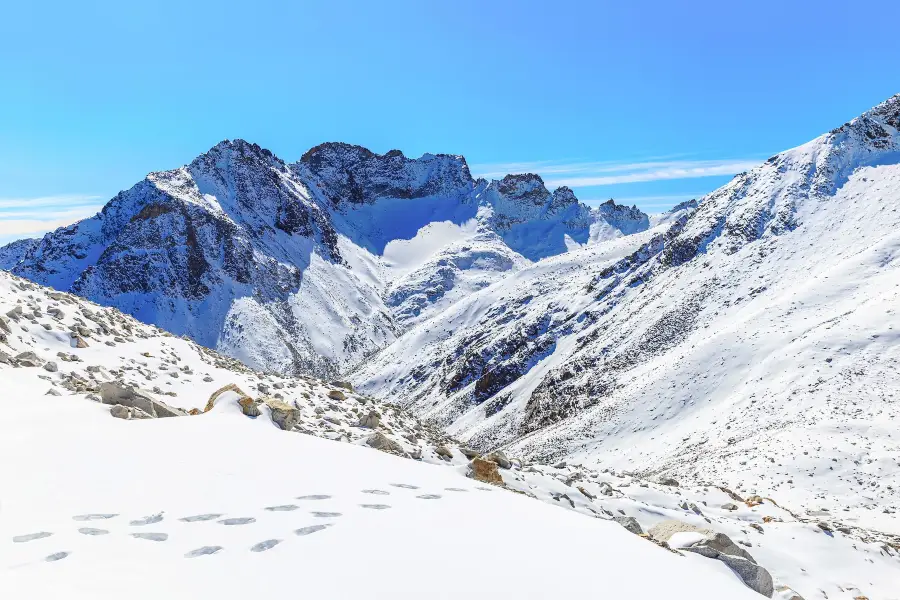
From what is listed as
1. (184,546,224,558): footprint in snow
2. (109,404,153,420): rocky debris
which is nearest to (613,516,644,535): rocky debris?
(184,546,224,558): footprint in snow

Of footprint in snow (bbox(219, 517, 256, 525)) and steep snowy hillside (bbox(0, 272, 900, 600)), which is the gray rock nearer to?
steep snowy hillside (bbox(0, 272, 900, 600))

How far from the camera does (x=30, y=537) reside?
702cm

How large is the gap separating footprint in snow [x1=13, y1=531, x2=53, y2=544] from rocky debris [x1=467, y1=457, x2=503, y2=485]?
31.8 ft

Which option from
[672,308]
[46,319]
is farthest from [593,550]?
[672,308]

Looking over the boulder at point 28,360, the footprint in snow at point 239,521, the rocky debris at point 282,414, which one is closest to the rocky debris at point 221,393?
the rocky debris at point 282,414

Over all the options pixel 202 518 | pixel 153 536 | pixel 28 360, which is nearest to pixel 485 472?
pixel 202 518

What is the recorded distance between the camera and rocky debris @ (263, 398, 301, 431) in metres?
15.1

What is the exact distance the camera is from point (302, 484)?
31.6ft

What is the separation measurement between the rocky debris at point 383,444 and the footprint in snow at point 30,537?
895 cm

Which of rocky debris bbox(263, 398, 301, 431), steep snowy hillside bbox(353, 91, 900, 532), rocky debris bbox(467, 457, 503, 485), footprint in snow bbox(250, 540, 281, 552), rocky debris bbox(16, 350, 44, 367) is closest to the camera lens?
footprint in snow bbox(250, 540, 281, 552)

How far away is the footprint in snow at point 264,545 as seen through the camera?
6896mm

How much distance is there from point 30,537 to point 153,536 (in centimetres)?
144

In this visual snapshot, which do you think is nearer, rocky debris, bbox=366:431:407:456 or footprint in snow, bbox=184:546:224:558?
footprint in snow, bbox=184:546:224:558

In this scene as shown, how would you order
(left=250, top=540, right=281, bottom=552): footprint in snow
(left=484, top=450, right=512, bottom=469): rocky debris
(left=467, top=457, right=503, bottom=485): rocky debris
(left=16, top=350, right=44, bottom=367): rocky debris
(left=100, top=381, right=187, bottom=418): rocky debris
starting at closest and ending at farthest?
(left=250, top=540, right=281, bottom=552): footprint in snow, (left=100, top=381, right=187, bottom=418): rocky debris, (left=467, top=457, right=503, bottom=485): rocky debris, (left=16, top=350, right=44, bottom=367): rocky debris, (left=484, top=450, right=512, bottom=469): rocky debris
